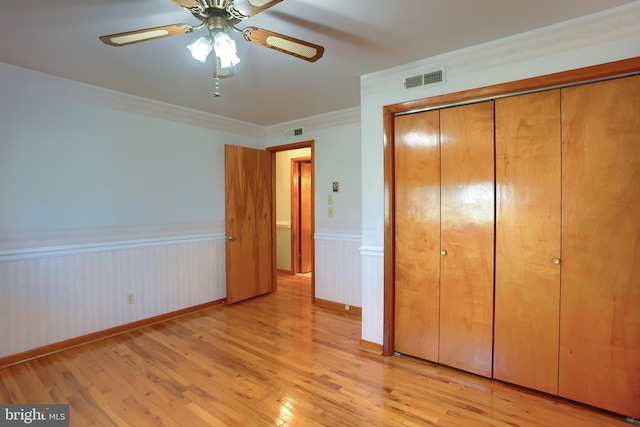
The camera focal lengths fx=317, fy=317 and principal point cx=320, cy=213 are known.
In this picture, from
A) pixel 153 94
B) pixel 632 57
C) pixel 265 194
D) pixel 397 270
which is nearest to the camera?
pixel 632 57

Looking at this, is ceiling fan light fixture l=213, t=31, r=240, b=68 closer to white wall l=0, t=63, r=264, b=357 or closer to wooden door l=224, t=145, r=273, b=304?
white wall l=0, t=63, r=264, b=357

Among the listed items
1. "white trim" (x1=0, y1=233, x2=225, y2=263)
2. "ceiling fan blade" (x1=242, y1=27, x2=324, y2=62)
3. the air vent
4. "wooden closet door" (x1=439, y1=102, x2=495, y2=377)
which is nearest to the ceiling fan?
"ceiling fan blade" (x1=242, y1=27, x2=324, y2=62)

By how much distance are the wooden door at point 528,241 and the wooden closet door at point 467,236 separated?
0.07m

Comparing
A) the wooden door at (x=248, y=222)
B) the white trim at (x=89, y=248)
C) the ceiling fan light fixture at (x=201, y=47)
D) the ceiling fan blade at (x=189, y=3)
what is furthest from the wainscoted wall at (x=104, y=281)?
the ceiling fan blade at (x=189, y=3)

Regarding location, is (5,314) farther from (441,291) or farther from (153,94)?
(441,291)

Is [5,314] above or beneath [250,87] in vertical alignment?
beneath

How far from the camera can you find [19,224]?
2.65m

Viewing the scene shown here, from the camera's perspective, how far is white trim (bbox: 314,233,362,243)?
3949mm

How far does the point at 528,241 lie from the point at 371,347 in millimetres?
1564

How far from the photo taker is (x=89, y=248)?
3041mm

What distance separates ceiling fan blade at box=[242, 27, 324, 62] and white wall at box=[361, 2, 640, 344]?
118 centimetres

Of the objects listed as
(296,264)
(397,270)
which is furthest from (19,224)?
(296,264)

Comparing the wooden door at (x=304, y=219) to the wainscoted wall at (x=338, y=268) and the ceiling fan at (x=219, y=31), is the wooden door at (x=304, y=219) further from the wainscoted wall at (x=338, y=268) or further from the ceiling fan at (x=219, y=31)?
the ceiling fan at (x=219, y=31)

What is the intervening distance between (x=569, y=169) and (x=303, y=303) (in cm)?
325
